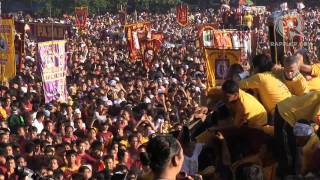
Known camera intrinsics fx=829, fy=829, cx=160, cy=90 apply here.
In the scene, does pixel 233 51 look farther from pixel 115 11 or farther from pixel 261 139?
pixel 115 11

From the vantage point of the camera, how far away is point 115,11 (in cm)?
5472

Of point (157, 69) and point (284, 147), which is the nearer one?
point (284, 147)

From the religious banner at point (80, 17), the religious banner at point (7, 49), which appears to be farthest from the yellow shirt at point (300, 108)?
the religious banner at point (80, 17)

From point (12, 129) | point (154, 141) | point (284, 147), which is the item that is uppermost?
point (154, 141)

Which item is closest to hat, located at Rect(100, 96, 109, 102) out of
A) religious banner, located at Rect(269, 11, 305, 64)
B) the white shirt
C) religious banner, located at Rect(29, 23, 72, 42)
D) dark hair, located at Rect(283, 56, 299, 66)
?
the white shirt

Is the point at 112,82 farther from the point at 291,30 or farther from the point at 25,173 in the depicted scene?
the point at 25,173

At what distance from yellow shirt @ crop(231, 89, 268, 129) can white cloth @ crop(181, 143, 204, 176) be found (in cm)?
38

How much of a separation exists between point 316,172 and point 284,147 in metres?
0.32

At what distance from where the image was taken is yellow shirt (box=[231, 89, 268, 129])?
6.59 m

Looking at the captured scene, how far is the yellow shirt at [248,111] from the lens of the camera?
21.6ft

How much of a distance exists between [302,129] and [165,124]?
6.99 meters

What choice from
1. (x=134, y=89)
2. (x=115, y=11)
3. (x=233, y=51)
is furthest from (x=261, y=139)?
(x=115, y=11)

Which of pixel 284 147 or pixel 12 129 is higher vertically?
pixel 284 147

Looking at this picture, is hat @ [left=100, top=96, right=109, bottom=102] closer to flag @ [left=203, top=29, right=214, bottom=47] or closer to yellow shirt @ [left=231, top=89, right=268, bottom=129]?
flag @ [left=203, top=29, right=214, bottom=47]
